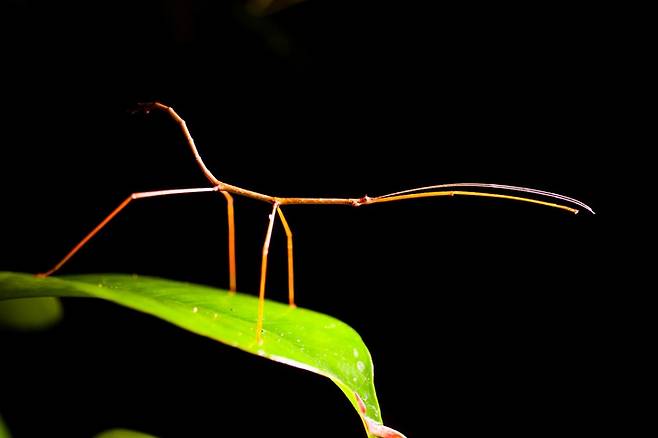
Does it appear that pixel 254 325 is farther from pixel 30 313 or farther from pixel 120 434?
pixel 30 313

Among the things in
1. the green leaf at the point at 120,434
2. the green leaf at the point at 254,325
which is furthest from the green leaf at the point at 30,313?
the green leaf at the point at 120,434

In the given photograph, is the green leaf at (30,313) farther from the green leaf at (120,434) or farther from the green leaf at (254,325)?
the green leaf at (120,434)

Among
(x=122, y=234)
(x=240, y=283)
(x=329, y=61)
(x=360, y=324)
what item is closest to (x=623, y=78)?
(x=329, y=61)

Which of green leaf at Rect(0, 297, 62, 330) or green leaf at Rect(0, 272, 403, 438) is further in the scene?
green leaf at Rect(0, 297, 62, 330)

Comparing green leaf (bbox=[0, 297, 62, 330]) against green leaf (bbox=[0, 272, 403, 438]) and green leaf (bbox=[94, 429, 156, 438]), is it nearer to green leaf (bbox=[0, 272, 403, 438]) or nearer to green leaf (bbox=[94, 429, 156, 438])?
green leaf (bbox=[0, 272, 403, 438])

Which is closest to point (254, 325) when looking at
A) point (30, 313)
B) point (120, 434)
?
point (120, 434)

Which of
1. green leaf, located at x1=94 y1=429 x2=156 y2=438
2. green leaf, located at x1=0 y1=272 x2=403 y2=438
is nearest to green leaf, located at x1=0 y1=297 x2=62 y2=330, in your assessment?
green leaf, located at x1=0 y1=272 x2=403 y2=438
